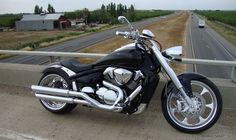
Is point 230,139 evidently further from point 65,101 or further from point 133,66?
point 65,101

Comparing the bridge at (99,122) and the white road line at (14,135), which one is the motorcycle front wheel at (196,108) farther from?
the white road line at (14,135)

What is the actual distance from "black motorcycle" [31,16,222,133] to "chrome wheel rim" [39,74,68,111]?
0.55 metres

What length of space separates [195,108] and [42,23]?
84.6m

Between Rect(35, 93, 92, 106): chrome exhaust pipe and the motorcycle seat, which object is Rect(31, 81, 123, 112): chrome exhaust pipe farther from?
the motorcycle seat

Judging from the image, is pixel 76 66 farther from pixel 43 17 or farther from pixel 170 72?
pixel 43 17

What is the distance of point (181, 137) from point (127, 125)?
80cm

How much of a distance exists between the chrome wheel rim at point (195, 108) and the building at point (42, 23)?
83.0m

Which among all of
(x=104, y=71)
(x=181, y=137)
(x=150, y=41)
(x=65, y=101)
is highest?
(x=150, y=41)

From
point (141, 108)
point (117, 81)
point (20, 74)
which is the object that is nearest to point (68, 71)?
point (117, 81)

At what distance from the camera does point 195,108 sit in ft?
13.3

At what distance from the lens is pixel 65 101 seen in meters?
4.47

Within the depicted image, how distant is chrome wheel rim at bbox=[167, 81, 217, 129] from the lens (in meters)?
4.02

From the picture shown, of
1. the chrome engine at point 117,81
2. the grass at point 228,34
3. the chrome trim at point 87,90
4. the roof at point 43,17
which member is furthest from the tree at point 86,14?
the chrome engine at point 117,81

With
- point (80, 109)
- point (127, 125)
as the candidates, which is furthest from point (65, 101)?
point (127, 125)
